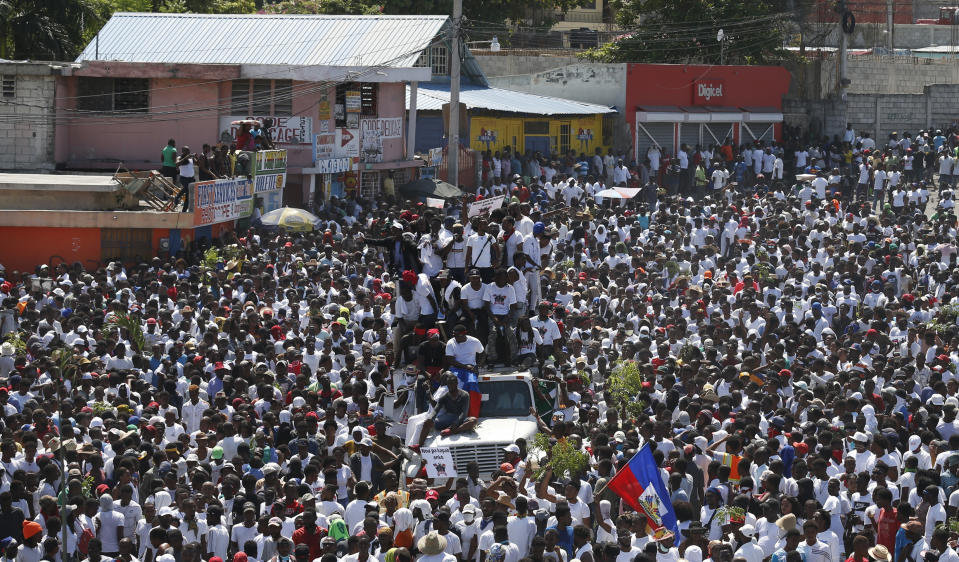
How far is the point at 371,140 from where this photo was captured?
3181 cm

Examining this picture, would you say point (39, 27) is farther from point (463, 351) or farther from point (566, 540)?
point (566, 540)

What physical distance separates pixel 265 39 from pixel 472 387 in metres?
21.8

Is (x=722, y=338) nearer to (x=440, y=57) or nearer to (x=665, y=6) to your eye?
(x=440, y=57)

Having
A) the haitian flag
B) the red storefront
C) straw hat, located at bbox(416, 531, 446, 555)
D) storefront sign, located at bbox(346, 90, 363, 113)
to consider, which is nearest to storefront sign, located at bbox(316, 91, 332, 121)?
storefront sign, located at bbox(346, 90, 363, 113)

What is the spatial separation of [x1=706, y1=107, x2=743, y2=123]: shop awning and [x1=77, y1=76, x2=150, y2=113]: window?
1647 centimetres

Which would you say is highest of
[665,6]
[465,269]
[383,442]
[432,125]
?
[665,6]

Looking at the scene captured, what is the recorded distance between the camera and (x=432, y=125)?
3688 centimetres

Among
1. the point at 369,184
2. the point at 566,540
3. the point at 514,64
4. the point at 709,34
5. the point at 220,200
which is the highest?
the point at 709,34

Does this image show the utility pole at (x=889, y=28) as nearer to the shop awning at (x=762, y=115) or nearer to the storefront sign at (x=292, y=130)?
the shop awning at (x=762, y=115)

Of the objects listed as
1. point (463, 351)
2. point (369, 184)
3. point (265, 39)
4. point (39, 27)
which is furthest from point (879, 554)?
point (39, 27)

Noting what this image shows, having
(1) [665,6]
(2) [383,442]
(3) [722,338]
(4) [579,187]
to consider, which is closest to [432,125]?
(4) [579,187]

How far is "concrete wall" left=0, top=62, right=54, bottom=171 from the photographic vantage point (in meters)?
29.1

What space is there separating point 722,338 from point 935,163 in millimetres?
18974

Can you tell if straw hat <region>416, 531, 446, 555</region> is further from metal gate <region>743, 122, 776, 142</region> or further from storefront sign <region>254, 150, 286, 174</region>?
metal gate <region>743, 122, 776, 142</region>
